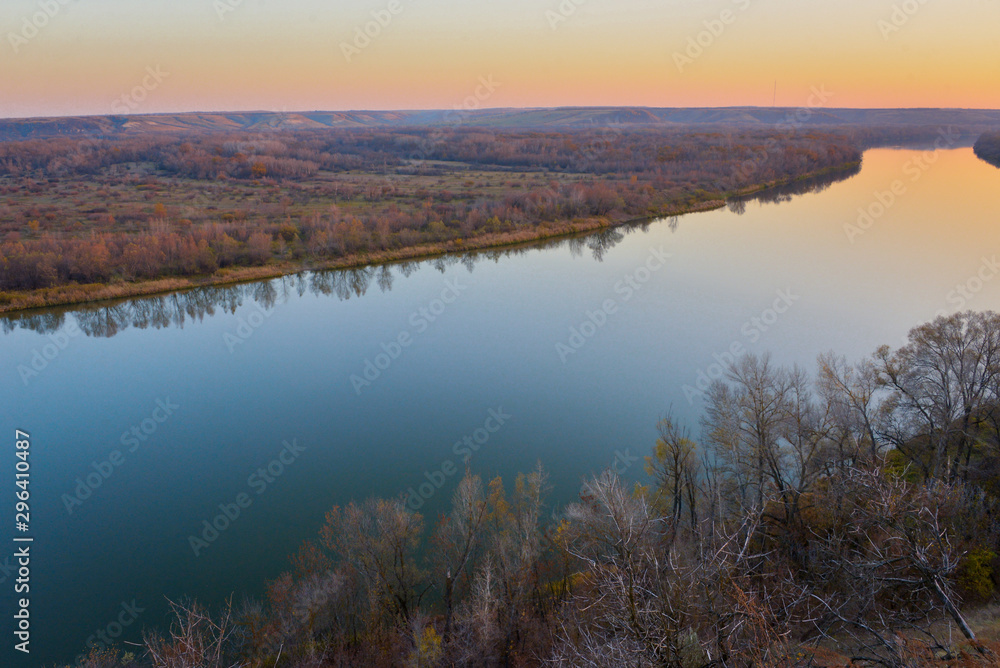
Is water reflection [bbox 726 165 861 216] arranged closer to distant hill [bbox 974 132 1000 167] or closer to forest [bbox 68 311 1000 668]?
distant hill [bbox 974 132 1000 167]

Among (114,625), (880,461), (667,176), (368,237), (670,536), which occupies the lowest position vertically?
(114,625)

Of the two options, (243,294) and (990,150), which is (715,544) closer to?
(243,294)

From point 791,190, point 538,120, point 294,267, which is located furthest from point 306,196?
point 538,120

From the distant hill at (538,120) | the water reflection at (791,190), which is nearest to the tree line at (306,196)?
the water reflection at (791,190)

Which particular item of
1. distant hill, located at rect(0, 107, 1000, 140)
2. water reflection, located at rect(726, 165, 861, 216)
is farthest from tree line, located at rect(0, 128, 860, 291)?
distant hill, located at rect(0, 107, 1000, 140)

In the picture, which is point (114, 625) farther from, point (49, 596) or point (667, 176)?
point (667, 176)

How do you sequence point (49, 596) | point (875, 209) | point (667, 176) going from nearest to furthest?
point (49, 596), point (875, 209), point (667, 176)

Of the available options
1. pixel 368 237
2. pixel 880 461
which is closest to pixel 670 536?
pixel 880 461
